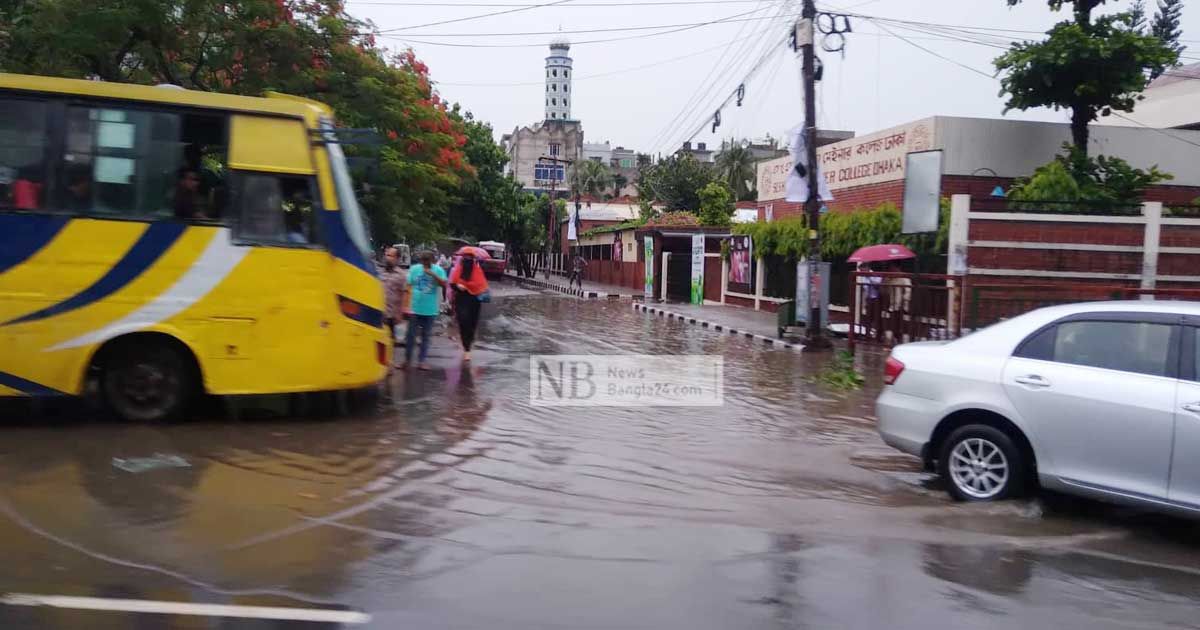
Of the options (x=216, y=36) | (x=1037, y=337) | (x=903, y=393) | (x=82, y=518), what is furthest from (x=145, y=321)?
(x=216, y=36)

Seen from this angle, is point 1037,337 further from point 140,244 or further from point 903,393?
point 140,244

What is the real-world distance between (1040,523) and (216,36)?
15.5 m

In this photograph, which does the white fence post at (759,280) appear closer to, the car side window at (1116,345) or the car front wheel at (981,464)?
the car front wheel at (981,464)

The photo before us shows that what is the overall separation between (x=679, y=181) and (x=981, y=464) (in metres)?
55.5

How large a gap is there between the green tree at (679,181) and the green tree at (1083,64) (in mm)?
39992

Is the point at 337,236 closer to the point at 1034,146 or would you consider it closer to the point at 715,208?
the point at 1034,146

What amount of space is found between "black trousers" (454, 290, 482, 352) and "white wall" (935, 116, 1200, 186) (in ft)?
Result: 44.8

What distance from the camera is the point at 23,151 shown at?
8805 millimetres

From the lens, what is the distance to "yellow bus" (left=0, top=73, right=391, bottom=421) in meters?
8.84

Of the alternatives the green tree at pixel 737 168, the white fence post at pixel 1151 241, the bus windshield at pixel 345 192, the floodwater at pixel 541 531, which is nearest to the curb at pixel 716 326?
the white fence post at pixel 1151 241

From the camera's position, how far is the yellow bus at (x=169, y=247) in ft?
29.0

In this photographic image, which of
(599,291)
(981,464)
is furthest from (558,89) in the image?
(981,464)

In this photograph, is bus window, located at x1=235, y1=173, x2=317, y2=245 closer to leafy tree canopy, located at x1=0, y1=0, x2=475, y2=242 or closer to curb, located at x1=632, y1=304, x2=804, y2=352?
leafy tree canopy, located at x1=0, y1=0, x2=475, y2=242

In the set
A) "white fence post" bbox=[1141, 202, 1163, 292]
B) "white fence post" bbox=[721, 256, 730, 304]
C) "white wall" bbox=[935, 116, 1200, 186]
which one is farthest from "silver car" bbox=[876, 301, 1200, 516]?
"white fence post" bbox=[721, 256, 730, 304]
